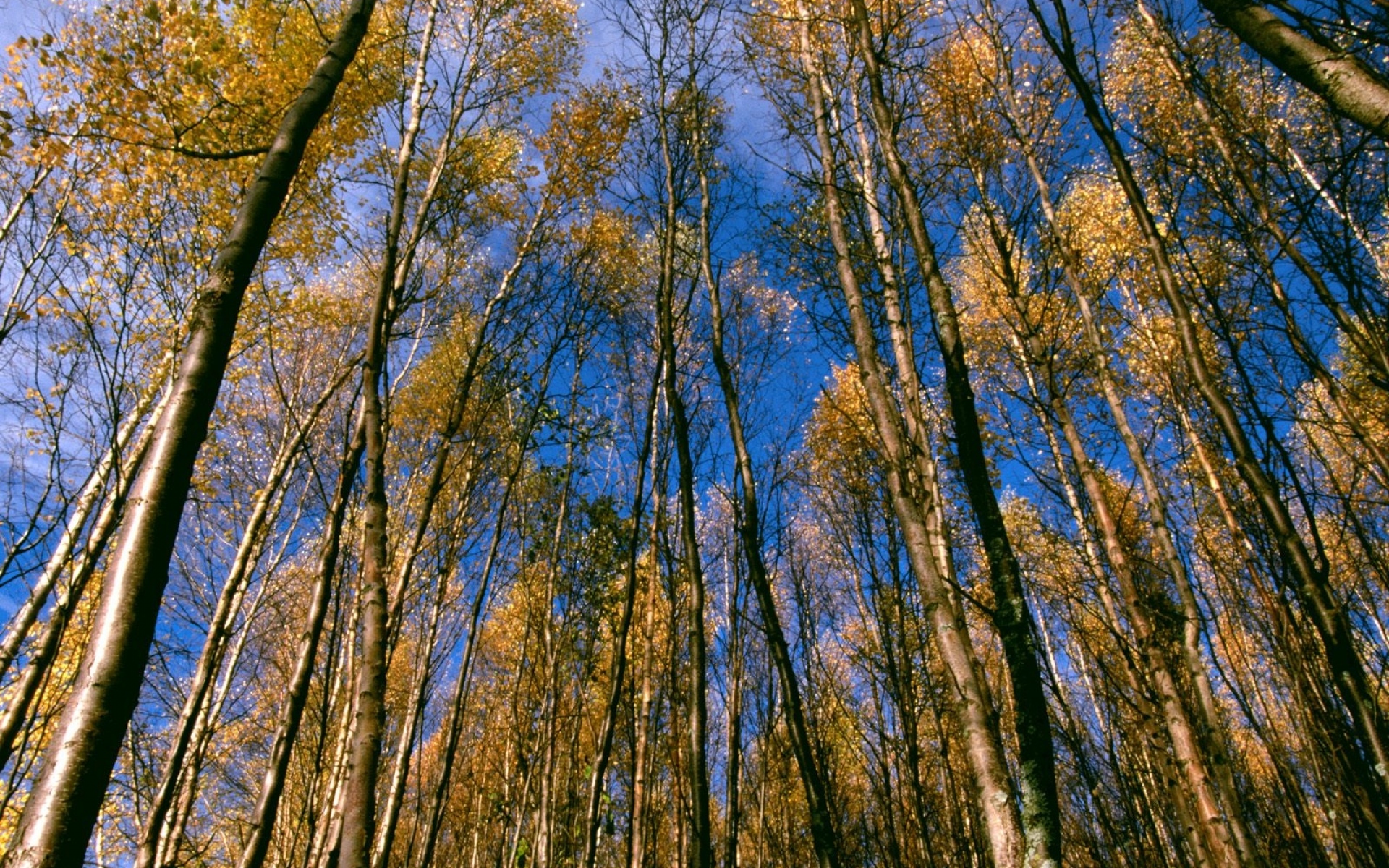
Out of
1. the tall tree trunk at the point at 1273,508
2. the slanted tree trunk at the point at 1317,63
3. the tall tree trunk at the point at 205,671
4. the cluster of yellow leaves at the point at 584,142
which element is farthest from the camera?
the cluster of yellow leaves at the point at 584,142

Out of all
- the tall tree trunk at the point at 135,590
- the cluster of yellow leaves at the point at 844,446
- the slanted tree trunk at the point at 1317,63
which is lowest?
the tall tree trunk at the point at 135,590

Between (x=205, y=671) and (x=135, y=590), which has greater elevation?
(x=205, y=671)

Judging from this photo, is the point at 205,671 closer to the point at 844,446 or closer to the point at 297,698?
the point at 297,698

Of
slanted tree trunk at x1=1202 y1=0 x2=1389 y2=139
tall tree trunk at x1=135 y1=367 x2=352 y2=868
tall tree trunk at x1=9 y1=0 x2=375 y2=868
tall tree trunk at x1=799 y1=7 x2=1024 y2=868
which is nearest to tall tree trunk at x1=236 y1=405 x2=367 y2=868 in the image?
tall tree trunk at x1=135 y1=367 x2=352 y2=868

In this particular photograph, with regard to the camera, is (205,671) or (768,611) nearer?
(768,611)

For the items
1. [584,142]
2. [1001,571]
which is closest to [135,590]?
[1001,571]

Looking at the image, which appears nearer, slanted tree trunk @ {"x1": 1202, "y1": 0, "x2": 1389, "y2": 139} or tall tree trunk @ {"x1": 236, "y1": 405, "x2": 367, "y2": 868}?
slanted tree trunk @ {"x1": 1202, "y1": 0, "x2": 1389, "y2": 139}

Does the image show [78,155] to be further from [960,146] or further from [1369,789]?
[1369,789]

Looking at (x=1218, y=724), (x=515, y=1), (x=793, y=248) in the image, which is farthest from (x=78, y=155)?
(x=1218, y=724)

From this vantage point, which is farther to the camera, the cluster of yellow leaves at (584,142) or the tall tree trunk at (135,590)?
the cluster of yellow leaves at (584,142)

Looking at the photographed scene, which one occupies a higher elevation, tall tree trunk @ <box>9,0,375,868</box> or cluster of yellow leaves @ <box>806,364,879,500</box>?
cluster of yellow leaves @ <box>806,364,879,500</box>

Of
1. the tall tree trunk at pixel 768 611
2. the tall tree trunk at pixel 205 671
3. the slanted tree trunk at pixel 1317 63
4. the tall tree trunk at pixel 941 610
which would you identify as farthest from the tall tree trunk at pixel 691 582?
the slanted tree trunk at pixel 1317 63

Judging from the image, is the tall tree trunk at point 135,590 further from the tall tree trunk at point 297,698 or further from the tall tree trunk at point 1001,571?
the tall tree trunk at point 1001,571

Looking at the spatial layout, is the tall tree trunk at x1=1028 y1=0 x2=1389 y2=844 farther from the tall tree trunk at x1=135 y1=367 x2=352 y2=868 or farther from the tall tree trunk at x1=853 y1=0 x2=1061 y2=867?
the tall tree trunk at x1=135 y1=367 x2=352 y2=868
